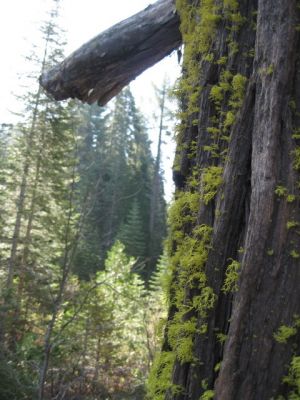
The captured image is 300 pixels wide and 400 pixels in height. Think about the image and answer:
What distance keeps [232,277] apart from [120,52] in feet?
7.20

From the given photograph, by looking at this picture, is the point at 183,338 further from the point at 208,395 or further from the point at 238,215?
the point at 238,215

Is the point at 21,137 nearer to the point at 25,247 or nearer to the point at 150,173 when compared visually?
the point at 25,247

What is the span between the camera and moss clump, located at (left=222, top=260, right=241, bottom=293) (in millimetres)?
2033

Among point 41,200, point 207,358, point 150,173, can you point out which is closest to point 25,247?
point 41,200

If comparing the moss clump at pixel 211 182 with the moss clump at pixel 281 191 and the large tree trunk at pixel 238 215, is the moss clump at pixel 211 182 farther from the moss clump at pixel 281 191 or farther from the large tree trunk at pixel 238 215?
the moss clump at pixel 281 191

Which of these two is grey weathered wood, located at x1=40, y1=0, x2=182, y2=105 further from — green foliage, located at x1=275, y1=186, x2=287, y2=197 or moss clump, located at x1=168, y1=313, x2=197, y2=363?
moss clump, located at x1=168, y1=313, x2=197, y2=363

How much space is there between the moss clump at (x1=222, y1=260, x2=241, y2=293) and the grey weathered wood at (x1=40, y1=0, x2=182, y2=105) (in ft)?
6.95

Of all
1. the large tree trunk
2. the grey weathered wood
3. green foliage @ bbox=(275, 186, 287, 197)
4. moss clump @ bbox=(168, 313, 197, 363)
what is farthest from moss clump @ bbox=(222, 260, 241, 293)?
the grey weathered wood

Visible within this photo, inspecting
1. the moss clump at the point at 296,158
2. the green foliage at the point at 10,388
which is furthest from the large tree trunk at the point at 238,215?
the green foliage at the point at 10,388

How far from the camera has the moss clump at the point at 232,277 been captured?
2033 mm

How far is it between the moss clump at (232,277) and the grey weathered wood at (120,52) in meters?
2.12

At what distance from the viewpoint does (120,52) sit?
3340 mm

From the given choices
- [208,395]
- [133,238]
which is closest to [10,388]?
[208,395]

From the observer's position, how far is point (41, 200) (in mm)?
16438
